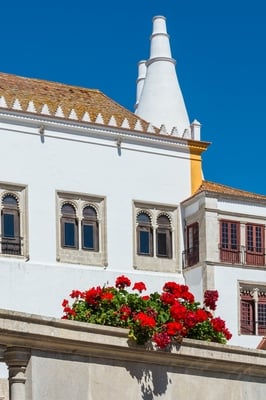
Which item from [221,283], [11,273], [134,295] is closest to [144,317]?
[134,295]

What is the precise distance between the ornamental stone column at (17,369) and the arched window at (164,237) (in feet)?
86.0

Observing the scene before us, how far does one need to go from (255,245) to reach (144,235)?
400cm

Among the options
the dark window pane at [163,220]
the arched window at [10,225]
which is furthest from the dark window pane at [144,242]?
the arched window at [10,225]

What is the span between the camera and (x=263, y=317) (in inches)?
1457

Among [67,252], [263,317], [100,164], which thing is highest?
[100,164]

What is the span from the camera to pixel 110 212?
36344 mm

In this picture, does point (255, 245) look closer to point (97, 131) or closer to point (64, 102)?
point (97, 131)

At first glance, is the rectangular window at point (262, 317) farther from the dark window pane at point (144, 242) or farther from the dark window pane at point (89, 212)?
the dark window pane at point (89, 212)

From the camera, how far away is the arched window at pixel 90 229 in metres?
35.7

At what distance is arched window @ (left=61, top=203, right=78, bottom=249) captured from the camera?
3525 cm

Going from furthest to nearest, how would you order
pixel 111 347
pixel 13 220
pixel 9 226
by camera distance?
pixel 13 220 < pixel 9 226 < pixel 111 347

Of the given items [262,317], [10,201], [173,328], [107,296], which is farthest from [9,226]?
[173,328]

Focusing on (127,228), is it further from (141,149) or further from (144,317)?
(144,317)

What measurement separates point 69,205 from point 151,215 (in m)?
3.32
